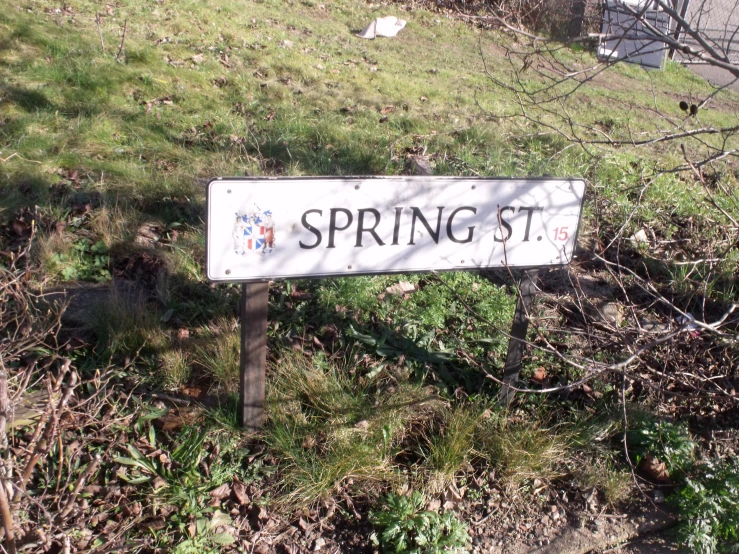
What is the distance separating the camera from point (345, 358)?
343 centimetres

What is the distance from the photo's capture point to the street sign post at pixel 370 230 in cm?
250

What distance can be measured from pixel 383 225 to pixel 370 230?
0.06m

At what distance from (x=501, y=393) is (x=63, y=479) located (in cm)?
197

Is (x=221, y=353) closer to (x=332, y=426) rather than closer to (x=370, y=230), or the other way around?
(x=332, y=426)

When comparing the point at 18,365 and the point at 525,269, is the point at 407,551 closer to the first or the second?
the point at 525,269

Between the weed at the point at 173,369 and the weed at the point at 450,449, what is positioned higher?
the weed at the point at 173,369

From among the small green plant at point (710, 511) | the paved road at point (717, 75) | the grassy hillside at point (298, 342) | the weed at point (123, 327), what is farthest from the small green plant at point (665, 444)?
the paved road at point (717, 75)

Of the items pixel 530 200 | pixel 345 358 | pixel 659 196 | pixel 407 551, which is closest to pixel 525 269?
pixel 530 200

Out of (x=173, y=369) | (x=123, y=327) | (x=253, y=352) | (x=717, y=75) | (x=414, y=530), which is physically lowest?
(x=414, y=530)

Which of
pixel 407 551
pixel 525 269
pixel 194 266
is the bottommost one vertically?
pixel 407 551

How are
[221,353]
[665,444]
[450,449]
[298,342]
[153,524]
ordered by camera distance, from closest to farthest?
1. [153,524]
2. [450,449]
3. [665,444]
4. [221,353]
5. [298,342]

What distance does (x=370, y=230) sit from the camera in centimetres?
274

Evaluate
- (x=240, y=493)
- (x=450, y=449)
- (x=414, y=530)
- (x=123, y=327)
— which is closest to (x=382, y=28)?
(x=123, y=327)

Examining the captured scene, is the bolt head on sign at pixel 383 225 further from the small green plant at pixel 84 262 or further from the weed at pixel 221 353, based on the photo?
the small green plant at pixel 84 262
